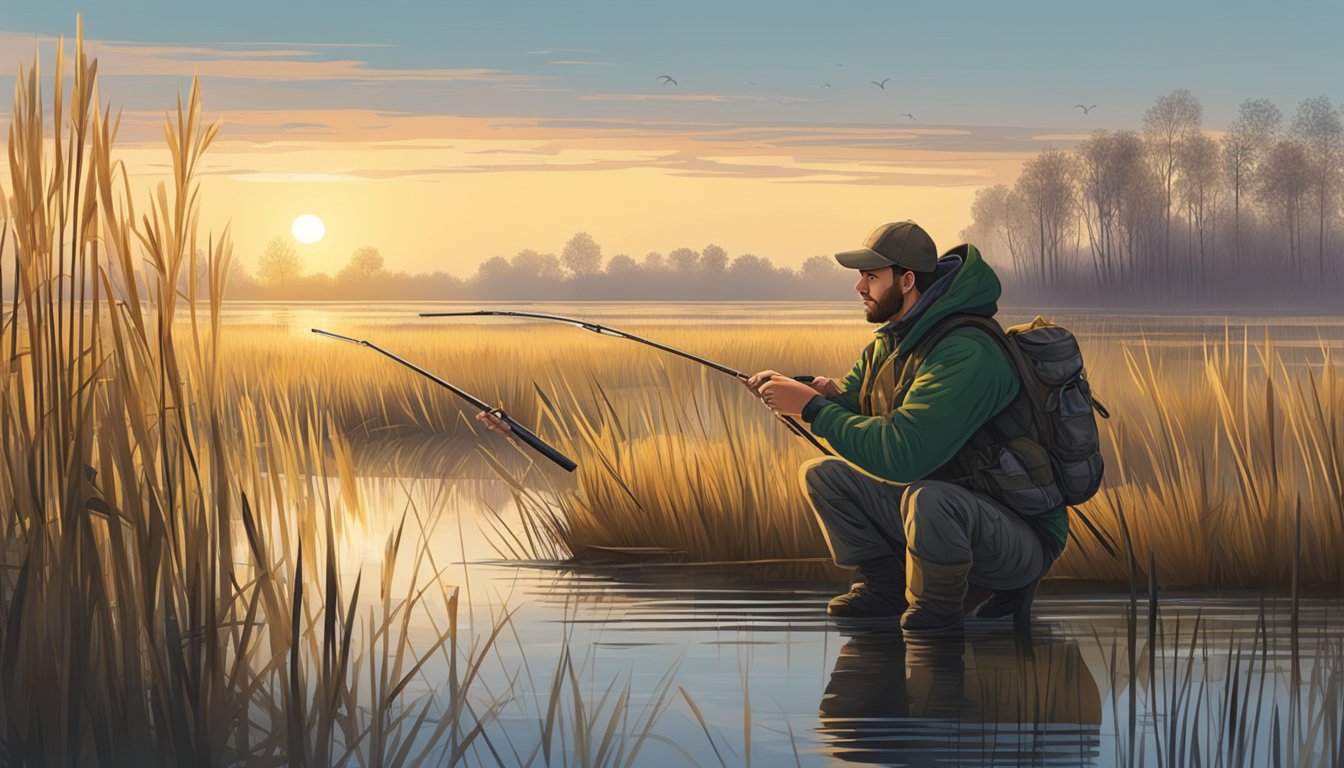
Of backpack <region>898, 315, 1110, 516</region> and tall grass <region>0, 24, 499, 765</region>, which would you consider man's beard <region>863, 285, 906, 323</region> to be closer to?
backpack <region>898, 315, 1110, 516</region>

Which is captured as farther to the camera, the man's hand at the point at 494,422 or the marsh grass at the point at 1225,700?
the man's hand at the point at 494,422

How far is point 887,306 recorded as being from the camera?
185 inches

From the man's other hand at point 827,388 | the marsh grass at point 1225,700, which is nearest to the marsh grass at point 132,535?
the marsh grass at point 1225,700

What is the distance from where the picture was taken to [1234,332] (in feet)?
122

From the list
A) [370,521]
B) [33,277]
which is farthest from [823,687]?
[370,521]

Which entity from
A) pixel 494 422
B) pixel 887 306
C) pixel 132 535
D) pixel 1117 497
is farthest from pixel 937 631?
pixel 132 535

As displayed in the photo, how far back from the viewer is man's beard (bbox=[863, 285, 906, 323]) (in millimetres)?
4691

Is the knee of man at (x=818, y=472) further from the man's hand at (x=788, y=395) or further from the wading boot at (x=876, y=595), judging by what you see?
the man's hand at (x=788, y=395)

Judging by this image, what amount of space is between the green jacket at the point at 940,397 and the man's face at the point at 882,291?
6 centimetres

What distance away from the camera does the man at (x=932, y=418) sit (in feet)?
14.7

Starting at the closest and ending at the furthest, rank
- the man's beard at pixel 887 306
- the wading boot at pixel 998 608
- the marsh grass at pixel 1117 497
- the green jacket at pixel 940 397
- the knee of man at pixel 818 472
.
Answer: the green jacket at pixel 940 397
the man's beard at pixel 887 306
the wading boot at pixel 998 608
the knee of man at pixel 818 472
the marsh grass at pixel 1117 497

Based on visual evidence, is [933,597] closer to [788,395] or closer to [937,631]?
[937,631]

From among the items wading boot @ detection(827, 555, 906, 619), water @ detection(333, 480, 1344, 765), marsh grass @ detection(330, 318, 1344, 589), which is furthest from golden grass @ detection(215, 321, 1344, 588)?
wading boot @ detection(827, 555, 906, 619)

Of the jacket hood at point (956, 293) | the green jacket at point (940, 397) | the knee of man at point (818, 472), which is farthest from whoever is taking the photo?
the knee of man at point (818, 472)
